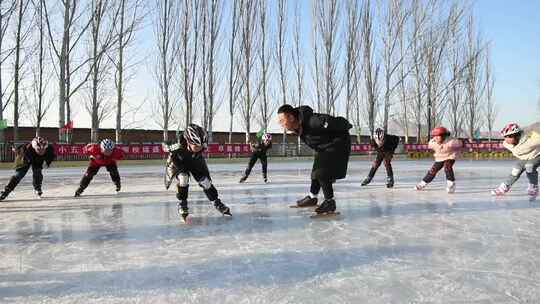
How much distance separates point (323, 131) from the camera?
460 cm

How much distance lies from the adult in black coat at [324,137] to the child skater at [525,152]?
11.6 ft

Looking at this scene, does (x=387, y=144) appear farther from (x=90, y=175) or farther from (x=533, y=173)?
(x=90, y=175)

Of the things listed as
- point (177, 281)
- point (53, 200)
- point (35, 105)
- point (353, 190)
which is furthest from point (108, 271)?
point (35, 105)

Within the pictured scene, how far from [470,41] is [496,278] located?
3726 centimetres

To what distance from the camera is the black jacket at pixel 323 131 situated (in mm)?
4562

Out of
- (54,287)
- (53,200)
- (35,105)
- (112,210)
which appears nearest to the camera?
(54,287)

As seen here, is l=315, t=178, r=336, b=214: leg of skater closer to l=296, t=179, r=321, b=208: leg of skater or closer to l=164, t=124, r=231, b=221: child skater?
l=296, t=179, r=321, b=208: leg of skater

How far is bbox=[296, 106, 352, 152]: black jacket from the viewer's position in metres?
4.56

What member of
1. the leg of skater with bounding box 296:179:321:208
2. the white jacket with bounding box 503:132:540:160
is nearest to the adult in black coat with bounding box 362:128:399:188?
the white jacket with bounding box 503:132:540:160

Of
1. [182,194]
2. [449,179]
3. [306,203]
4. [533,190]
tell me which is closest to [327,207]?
[306,203]

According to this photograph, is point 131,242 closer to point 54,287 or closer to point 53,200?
point 54,287

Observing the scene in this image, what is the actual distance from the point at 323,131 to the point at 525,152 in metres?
4.05

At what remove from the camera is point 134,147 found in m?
20.8

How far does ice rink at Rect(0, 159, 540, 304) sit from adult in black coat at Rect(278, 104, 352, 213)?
0.50m
